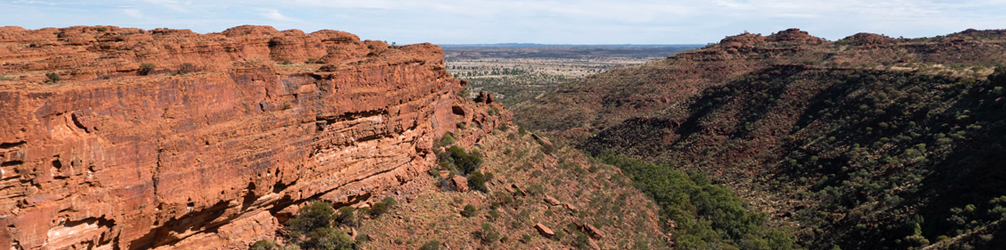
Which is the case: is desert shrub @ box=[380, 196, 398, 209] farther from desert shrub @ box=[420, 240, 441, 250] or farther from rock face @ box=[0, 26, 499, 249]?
desert shrub @ box=[420, 240, 441, 250]

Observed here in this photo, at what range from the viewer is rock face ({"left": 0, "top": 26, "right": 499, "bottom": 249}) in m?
14.3

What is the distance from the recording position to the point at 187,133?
1697 cm

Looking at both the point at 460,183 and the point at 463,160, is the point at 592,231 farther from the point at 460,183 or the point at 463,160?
the point at 460,183

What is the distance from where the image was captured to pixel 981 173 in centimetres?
3666

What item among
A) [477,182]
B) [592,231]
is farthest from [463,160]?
[592,231]

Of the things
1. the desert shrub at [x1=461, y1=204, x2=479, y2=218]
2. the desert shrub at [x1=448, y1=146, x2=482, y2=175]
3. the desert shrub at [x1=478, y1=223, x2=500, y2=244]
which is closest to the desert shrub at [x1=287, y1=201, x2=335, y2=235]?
the desert shrub at [x1=461, y1=204, x2=479, y2=218]

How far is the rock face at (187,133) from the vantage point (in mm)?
14289

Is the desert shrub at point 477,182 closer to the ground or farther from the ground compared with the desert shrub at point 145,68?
closer to the ground

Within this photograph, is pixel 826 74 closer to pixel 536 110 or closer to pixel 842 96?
pixel 842 96

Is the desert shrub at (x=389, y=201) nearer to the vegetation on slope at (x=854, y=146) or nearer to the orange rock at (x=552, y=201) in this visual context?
the orange rock at (x=552, y=201)

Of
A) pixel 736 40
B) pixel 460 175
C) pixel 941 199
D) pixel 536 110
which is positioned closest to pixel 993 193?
pixel 941 199

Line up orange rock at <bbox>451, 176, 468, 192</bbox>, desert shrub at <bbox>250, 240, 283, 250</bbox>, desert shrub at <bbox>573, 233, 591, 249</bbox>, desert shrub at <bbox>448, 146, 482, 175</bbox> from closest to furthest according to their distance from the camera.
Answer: desert shrub at <bbox>250, 240, 283, 250</bbox>, orange rock at <bbox>451, 176, 468, 192</bbox>, desert shrub at <bbox>573, 233, 591, 249</bbox>, desert shrub at <bbox>448, 146, 482, 175</bbox>

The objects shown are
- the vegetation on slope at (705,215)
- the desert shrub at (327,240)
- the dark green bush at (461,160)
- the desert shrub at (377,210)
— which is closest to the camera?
the desert shrub at (327,240)

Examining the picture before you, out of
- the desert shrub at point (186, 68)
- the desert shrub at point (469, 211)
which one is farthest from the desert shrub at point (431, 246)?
the desert shrub at point (186, 68)
